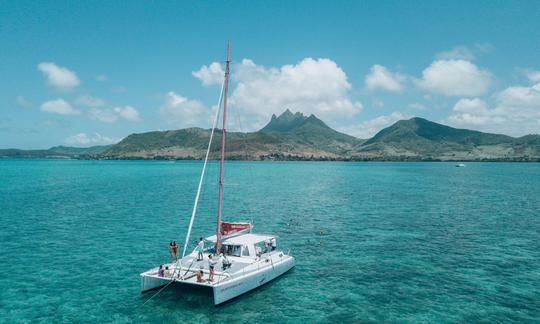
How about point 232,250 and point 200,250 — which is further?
point 232,250

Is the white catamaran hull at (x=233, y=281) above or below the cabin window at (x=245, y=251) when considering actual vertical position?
below

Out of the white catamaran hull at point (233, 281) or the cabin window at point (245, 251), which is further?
the cabin window at point (245, 251)

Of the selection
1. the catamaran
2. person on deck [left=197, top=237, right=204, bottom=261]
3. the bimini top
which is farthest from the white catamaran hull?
person on deck [left=197, top=237, right=204, bottom=261]

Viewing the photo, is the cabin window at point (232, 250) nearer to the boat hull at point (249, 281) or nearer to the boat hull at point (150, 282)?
the boat hull at point (249, 281)

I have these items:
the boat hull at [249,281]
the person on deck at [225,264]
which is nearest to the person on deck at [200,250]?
the person on deck at [225,264]

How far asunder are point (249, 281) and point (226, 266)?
7.77 feet

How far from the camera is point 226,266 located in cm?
3088

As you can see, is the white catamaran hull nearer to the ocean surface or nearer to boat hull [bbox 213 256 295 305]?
boat hull [bbox 213 256 295 305]

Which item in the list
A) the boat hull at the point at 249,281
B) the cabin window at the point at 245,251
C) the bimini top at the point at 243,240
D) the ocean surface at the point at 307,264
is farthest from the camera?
the bimini top at the point at 243,240

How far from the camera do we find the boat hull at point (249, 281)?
27328 mm

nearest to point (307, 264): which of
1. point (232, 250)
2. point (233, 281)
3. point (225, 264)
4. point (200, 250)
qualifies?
point (232, 250)

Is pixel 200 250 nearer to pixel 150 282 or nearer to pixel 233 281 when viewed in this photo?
pixel 150 282

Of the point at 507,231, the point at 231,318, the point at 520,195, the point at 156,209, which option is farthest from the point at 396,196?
the point at 231,318

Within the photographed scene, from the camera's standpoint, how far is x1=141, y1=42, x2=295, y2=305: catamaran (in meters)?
28.3
